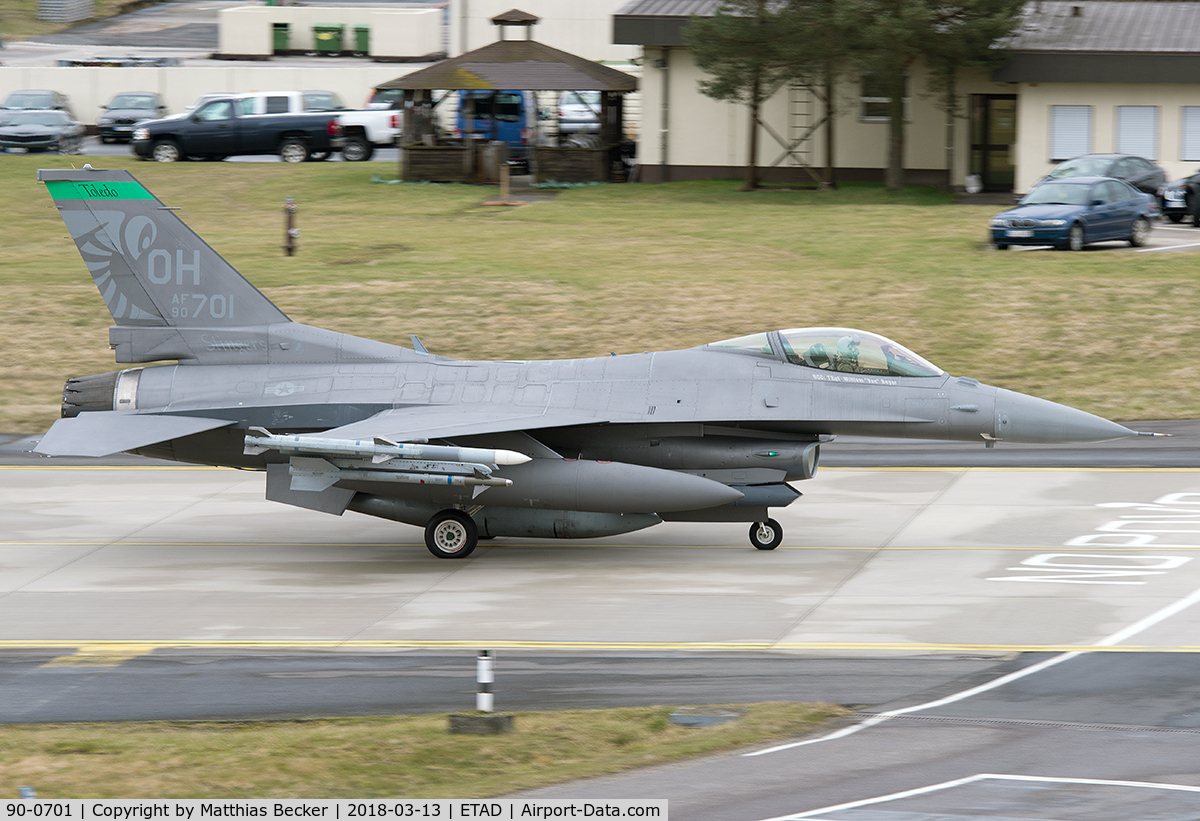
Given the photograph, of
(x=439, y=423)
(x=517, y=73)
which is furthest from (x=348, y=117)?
(x=439, y=423)

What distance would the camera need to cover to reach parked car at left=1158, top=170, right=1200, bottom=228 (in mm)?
37719

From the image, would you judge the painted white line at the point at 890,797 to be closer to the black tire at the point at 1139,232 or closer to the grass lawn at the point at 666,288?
the grass lawn at the point at 666,288

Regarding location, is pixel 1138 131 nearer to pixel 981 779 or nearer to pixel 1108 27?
pixel 1108 27

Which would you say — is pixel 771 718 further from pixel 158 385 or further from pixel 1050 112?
pixel 1050 112

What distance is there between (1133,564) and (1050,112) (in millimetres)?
28544

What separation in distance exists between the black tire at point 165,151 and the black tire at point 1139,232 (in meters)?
31.2

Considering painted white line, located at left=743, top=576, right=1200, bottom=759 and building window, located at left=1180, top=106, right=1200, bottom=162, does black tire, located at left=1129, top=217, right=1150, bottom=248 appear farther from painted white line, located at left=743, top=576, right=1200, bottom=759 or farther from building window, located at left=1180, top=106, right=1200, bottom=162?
painted white line, located at left=743, top=576, right=1200, bottom=759

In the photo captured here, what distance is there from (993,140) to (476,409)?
31.3 meters

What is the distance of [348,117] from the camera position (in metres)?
50.4

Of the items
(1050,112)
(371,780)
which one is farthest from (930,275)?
(371,780)

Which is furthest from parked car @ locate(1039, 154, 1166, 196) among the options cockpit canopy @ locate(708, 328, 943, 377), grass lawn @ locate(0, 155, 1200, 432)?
cockpit canopy @ locate(708, 328, 943, 377)

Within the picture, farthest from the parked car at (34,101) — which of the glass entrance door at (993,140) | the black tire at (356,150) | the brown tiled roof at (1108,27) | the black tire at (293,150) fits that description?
the brown tiled roof at (1108,27)

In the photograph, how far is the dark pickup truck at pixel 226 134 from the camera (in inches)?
1892

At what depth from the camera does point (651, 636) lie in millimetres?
14273
